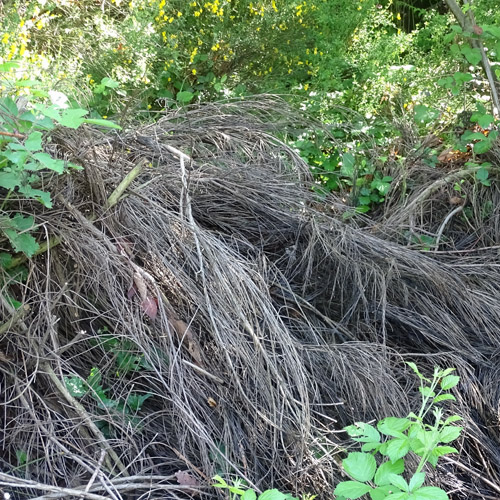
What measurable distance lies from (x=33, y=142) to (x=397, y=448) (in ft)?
4.65

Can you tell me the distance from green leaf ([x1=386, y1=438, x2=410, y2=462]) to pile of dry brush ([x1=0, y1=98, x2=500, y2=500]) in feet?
1.50

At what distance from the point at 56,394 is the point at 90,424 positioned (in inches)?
7.0

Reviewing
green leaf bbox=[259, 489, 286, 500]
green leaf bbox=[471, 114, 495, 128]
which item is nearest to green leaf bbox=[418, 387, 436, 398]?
green leaf bbox=[259, 489, 286, 500]

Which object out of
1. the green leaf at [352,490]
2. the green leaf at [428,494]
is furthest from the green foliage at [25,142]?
the green leaf at [428,494]

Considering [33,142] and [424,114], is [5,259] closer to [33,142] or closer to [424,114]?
[33,142]

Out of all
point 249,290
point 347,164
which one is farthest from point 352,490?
point 347,164

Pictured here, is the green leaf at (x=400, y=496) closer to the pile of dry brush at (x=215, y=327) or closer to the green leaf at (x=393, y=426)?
the green leaf at (x=393, y=426)

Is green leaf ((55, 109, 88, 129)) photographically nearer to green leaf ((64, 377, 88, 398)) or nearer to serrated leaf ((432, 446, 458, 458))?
green leaf ((64, 377, 88, 398))

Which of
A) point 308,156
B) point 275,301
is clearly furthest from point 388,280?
point 308,156

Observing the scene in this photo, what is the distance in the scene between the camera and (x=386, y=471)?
1.66 meters

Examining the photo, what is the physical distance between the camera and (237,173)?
303 cm

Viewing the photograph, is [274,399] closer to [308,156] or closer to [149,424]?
[149,424]

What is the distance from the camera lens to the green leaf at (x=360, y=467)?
5.45 feet

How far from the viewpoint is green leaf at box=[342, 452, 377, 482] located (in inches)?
65.4
